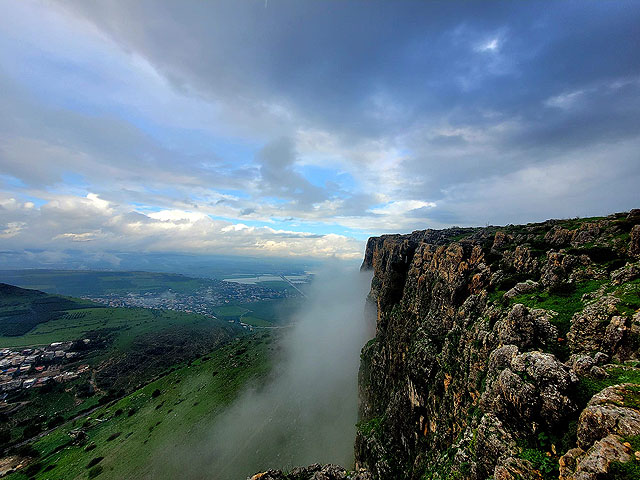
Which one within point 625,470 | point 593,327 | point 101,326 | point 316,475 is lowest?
point 101,326

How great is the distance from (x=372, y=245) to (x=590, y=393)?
118 m

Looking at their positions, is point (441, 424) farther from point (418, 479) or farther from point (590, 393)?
point (590, 393)

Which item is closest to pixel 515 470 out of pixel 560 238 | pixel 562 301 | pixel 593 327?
pixel 593 327

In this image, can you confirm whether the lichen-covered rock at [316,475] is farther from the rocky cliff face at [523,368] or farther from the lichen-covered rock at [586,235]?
the lichen-covered rock at [586,235]

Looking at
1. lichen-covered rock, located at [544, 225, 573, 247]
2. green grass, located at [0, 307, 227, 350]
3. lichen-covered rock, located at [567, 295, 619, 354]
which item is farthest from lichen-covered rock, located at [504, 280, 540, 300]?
green grass, located at [0, 307, 227, 350]

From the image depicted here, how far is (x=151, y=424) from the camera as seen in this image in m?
63.6

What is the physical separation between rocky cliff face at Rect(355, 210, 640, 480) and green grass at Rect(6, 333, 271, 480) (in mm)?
48814

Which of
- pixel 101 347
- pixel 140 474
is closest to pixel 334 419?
pixel 140 474

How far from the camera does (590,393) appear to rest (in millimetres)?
10820

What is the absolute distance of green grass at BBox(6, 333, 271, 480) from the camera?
2045 inches

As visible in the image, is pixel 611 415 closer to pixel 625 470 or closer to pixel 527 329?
pixel 625 470

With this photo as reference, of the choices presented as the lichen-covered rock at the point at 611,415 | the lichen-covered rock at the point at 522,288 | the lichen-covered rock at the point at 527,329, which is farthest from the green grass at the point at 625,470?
the lichen-covered rock at the point at 522,288

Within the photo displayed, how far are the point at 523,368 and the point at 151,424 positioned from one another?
87.7m

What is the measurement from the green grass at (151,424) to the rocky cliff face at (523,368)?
160ft
